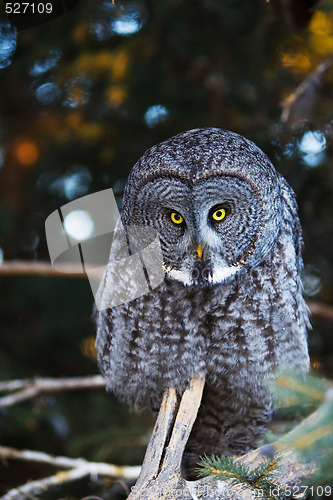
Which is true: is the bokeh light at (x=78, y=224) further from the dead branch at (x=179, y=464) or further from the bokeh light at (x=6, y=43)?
the bokeh light at (x=6, y=43)

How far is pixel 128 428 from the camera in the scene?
2939mm

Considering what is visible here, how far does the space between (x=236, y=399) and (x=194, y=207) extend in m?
0.77

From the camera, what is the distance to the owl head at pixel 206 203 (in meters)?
1.54

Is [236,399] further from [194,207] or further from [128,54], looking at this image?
[128,54]

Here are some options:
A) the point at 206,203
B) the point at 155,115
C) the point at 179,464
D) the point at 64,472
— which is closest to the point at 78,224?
the point at 206,203


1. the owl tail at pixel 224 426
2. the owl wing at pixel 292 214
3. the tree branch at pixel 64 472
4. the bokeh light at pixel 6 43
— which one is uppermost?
the bokeh light at pixel 6 43

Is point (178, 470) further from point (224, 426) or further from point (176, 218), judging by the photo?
point (176, 218)

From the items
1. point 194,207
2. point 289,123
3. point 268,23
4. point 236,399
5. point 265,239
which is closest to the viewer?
point 194,207

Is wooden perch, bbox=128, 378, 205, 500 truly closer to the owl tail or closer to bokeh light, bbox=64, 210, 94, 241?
the owl tail

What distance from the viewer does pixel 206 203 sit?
5.11ft

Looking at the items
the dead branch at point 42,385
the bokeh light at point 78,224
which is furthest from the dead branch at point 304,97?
the dead branch at point 42,385

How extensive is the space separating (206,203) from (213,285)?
29 cm

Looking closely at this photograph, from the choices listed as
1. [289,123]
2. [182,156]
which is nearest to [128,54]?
[289,123]

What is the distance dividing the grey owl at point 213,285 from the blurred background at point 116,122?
940 millimetres
